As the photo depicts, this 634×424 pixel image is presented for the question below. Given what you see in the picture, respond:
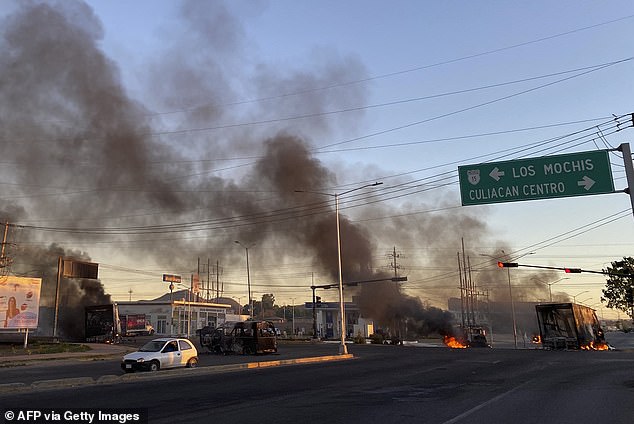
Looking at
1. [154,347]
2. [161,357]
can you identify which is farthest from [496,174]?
[154,347]

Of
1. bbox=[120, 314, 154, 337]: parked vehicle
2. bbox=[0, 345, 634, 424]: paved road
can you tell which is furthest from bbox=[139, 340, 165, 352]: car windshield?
bbox=[120, 314, 154, 337]: parked vehicle

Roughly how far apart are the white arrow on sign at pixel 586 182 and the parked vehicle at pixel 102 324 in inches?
1555

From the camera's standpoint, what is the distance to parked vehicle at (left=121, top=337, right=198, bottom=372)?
56.9 feet

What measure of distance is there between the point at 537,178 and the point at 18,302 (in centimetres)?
3366

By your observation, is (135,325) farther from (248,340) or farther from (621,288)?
(621,288)

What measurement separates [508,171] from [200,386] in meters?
10.6

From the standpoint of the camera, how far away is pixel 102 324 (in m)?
42.7

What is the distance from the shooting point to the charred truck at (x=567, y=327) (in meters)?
34.0

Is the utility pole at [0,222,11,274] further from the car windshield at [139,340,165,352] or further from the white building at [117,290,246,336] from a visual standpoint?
the white building at [117,290,246,336]

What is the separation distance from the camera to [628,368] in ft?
59.7

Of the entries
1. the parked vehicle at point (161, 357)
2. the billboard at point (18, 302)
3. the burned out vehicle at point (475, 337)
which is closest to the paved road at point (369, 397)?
the parked vehicle at point (161, 357)

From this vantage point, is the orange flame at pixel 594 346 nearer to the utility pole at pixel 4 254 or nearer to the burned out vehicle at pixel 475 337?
the burned out vehicle at pixel 475 337

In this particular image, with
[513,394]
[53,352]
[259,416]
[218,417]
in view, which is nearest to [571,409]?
[513,394]

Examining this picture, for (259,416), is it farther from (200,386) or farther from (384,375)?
(384,375)
